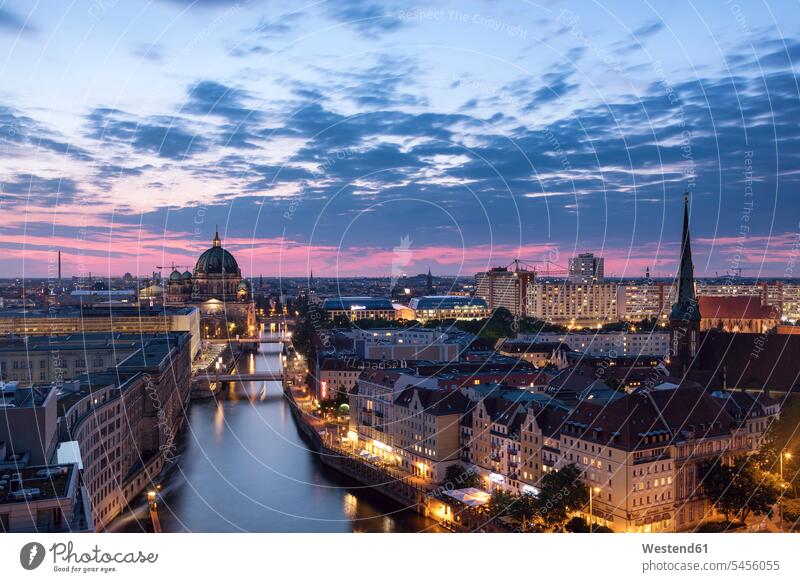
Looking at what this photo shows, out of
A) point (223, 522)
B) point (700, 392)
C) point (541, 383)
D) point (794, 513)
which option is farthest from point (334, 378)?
point (794, 513)

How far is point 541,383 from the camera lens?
35.2ft

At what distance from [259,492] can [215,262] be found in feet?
74.3

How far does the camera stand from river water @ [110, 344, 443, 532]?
7.15m

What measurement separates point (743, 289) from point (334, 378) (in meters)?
18.9

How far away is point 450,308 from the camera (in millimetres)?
28062

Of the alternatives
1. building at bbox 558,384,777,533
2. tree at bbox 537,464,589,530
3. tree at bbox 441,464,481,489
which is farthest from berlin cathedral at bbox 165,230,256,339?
tree at bbox 537,464,589,530

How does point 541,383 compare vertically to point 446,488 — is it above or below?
above

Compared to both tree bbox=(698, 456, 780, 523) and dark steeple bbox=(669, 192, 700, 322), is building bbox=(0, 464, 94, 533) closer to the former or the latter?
tree bbox=(698, 456, 780, 523)

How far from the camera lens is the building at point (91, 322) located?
1691cm

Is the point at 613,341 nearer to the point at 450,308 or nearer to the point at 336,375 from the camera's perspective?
the point at 336,375

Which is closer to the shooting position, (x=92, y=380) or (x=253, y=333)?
(x=92, y=380)

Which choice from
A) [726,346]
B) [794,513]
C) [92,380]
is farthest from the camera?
[726,346]

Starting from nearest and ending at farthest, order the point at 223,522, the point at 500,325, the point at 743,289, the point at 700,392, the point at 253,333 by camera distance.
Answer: the point at 223,522 → the point at 700,392 → the point at 500,325 → the point at 743,289 → the point at 253,333
